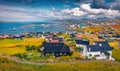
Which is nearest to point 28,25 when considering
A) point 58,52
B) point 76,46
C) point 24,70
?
point 76,46

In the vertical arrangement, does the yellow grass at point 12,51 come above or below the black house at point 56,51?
below

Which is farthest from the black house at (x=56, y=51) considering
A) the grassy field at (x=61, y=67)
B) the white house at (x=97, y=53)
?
the grassy field at (x=61, y=67)

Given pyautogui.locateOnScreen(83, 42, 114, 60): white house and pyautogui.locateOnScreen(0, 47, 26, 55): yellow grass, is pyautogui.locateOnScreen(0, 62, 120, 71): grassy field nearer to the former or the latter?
pyautogui.locateOnScreen(83, 42, 114, 60): white house

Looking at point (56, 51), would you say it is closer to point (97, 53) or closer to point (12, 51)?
point (97, 53)

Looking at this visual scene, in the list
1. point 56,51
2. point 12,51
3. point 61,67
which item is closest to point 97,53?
point 56,51

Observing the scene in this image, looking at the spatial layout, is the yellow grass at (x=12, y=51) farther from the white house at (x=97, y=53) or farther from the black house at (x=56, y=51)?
the white house at (x=97, y=53)

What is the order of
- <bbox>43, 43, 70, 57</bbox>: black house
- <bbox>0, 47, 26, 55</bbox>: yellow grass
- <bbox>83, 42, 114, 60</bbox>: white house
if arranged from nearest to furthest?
<bbox>43, 43, 70, 57</bbox>: black house → <bbox>83, 42, 114, 60</bbox>: white house → <bbox>0, 47, 26, 55</bbox>: yellow grass

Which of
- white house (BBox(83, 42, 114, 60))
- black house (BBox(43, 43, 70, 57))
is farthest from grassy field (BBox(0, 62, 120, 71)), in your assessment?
black house (BBox(43, 43, 70, 57))

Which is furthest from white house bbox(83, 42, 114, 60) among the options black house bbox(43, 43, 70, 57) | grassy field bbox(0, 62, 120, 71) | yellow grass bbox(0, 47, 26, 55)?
yellow grass bbox(0, 47, 26, 55)

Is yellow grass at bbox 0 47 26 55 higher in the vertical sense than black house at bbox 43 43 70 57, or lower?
lower

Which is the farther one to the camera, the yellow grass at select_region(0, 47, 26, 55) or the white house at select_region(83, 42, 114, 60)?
the yellow grass at select_region(0, 47, 26, 55)

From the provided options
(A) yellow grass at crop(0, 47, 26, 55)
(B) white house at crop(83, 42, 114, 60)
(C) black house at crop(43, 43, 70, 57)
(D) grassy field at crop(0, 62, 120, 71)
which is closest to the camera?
(D) grassy field at crop(0, 62, 120, 71)
